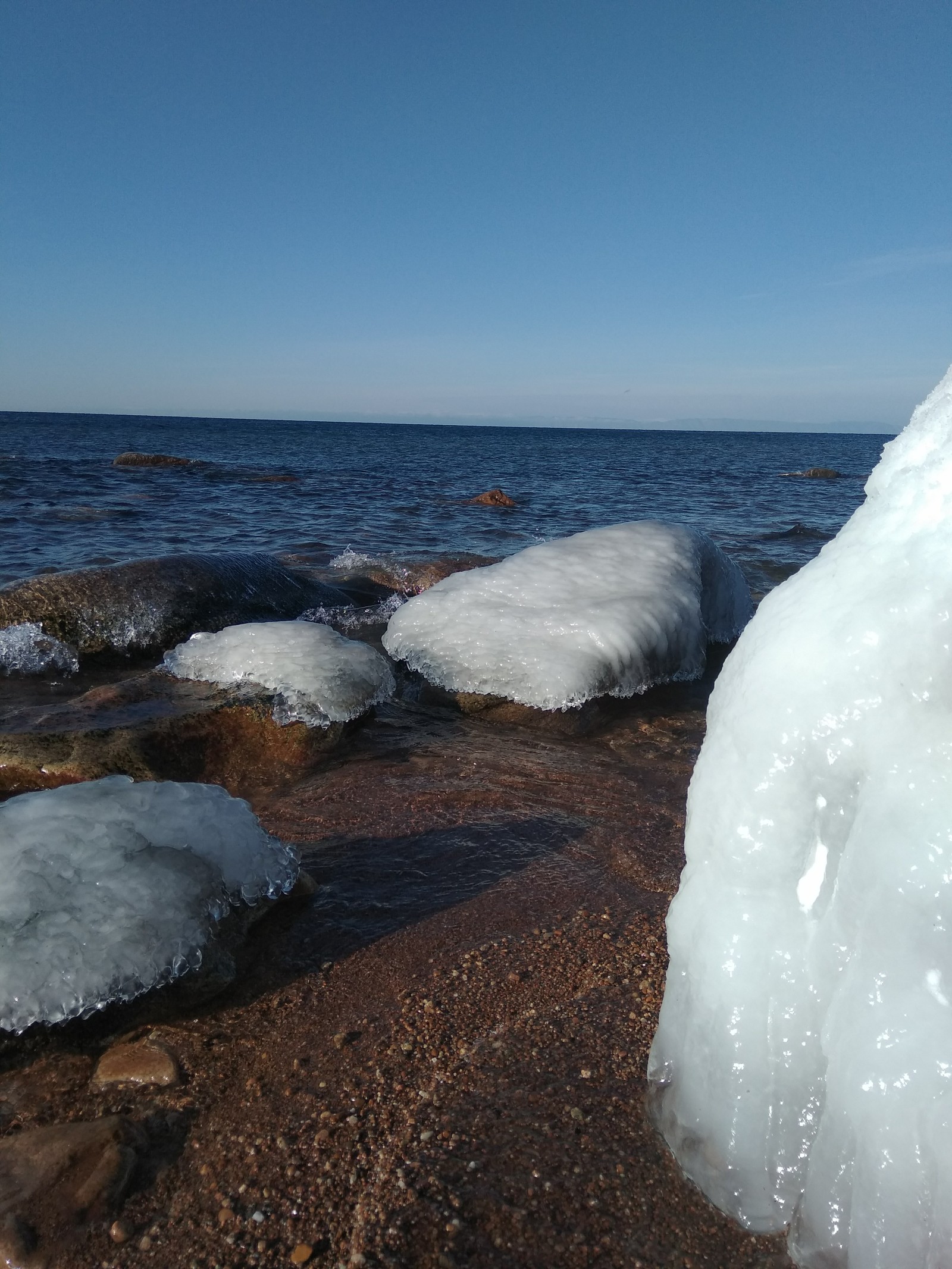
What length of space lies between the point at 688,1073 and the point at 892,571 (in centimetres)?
104

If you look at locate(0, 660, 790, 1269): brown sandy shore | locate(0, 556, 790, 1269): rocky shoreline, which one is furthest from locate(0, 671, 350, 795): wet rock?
locate(0, 660, 790, 1269): brown sandy shore

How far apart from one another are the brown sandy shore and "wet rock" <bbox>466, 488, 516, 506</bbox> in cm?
1278

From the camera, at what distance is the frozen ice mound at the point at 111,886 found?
2016 millimetres

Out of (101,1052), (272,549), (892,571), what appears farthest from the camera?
(272,549)

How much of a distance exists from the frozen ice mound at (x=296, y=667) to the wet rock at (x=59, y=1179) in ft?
8.19

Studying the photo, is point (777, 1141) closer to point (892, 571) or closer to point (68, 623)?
point (892, 571)

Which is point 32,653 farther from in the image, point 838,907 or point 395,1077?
point 838,907

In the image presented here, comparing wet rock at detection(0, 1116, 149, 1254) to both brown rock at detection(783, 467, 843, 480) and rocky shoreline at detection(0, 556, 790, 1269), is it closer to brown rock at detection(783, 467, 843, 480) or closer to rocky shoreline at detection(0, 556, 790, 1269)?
rocky shoreline at detection(0, 556, 790, 1269)

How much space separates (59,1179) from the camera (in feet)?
5.26

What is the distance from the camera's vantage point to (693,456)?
43.4m

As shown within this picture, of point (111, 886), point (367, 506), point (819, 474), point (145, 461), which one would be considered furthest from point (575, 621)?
point (819, 474)

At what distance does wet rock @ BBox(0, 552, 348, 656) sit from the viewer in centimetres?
564

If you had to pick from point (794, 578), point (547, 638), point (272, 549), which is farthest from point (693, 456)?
point (794, 578)

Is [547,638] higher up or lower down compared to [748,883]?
lower down
